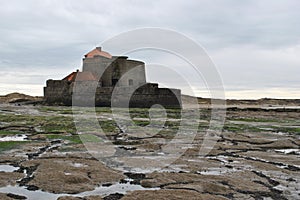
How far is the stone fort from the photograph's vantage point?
29.7 m

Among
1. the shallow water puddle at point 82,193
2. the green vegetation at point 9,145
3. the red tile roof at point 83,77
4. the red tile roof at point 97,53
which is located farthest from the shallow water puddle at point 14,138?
the red tile roof at point 97,53

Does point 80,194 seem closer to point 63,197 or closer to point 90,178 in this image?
point 63,197

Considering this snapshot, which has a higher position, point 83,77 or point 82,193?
point 83,77

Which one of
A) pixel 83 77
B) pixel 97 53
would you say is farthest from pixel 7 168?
pixel 97 53

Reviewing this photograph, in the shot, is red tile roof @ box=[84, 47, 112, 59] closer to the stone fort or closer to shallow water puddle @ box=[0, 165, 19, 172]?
the stone fort

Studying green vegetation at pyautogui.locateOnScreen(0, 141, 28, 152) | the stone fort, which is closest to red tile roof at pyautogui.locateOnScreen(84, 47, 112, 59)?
the stone fort

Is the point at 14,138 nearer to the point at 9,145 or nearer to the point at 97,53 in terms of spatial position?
the point at 9,145

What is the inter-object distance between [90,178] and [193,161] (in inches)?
94.3

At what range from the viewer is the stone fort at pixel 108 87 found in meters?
29.7

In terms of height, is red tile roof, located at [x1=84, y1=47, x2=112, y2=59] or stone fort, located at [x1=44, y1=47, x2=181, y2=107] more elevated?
red tile roof, located at [x1=84, y1=47, x2=112, y2=59]

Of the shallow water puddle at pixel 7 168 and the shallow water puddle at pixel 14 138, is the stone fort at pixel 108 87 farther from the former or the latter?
the shallow water puddle at pixel 7 168

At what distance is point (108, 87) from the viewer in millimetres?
30328

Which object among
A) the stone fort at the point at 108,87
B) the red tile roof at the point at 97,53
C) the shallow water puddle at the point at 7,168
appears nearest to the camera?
the shallow water puddle at the point at 7,168

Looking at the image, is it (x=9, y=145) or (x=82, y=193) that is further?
(x=9, y=145)
